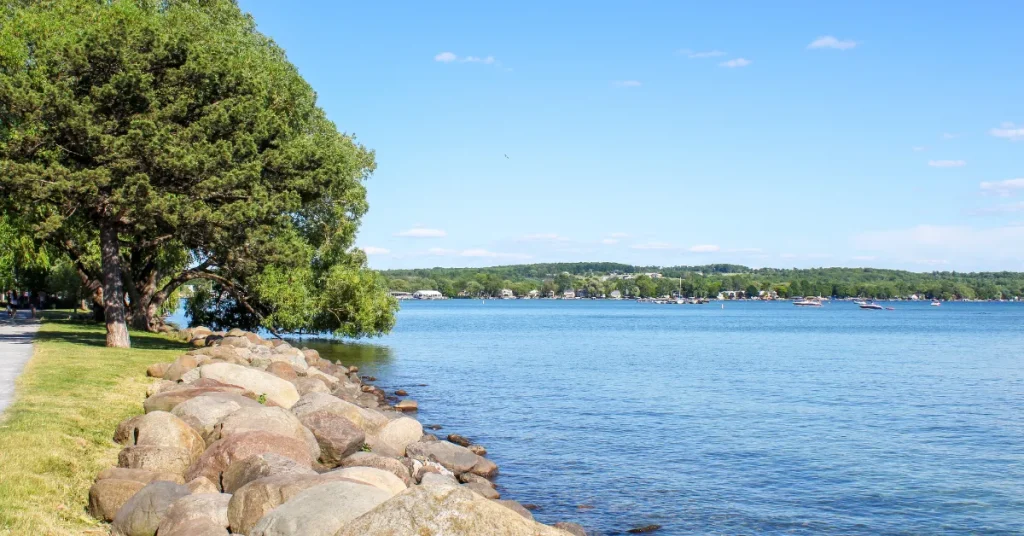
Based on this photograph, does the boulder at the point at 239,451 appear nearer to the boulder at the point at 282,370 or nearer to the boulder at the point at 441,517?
the boulder at the point at 441,517

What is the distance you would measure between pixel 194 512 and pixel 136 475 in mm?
1985

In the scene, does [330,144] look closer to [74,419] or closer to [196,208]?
[196,208]

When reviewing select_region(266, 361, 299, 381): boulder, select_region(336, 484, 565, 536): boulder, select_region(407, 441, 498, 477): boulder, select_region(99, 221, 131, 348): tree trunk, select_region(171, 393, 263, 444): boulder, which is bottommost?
select_region(407, 441, 498, 477): boulder

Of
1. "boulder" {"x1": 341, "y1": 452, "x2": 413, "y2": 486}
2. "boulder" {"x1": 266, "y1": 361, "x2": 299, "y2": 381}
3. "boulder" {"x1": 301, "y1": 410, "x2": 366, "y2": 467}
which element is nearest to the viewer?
"boulder" {"x1": 341, "y1": 452, "x2": 413, "y2": 486}

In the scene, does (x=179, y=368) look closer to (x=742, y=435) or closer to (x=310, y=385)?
(x=310, y=385)

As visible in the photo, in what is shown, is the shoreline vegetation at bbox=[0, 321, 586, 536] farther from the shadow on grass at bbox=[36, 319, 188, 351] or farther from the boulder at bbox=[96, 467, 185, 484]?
the shadow on grass at bbox=[36, 319, 188, 351]

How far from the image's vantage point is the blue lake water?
18484 millimetres

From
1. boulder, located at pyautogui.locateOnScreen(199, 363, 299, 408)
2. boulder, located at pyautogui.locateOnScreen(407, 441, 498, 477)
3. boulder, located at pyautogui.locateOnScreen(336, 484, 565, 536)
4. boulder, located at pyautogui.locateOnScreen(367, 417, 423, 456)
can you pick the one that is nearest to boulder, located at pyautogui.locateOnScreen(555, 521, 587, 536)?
boulder, located at pyautogui.locateOnScreen(407, 441, 498, 477)

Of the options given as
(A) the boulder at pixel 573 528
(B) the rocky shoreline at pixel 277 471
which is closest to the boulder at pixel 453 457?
(B) the rocky shoreline at pixel 277 471

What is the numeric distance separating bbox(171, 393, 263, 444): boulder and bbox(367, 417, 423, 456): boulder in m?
3.39

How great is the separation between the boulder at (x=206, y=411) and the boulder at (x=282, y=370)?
365 inches

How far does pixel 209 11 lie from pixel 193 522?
1464 inches

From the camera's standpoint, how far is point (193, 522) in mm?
11070

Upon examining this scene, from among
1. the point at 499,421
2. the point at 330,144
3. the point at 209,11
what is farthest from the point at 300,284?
the point at 499,421
